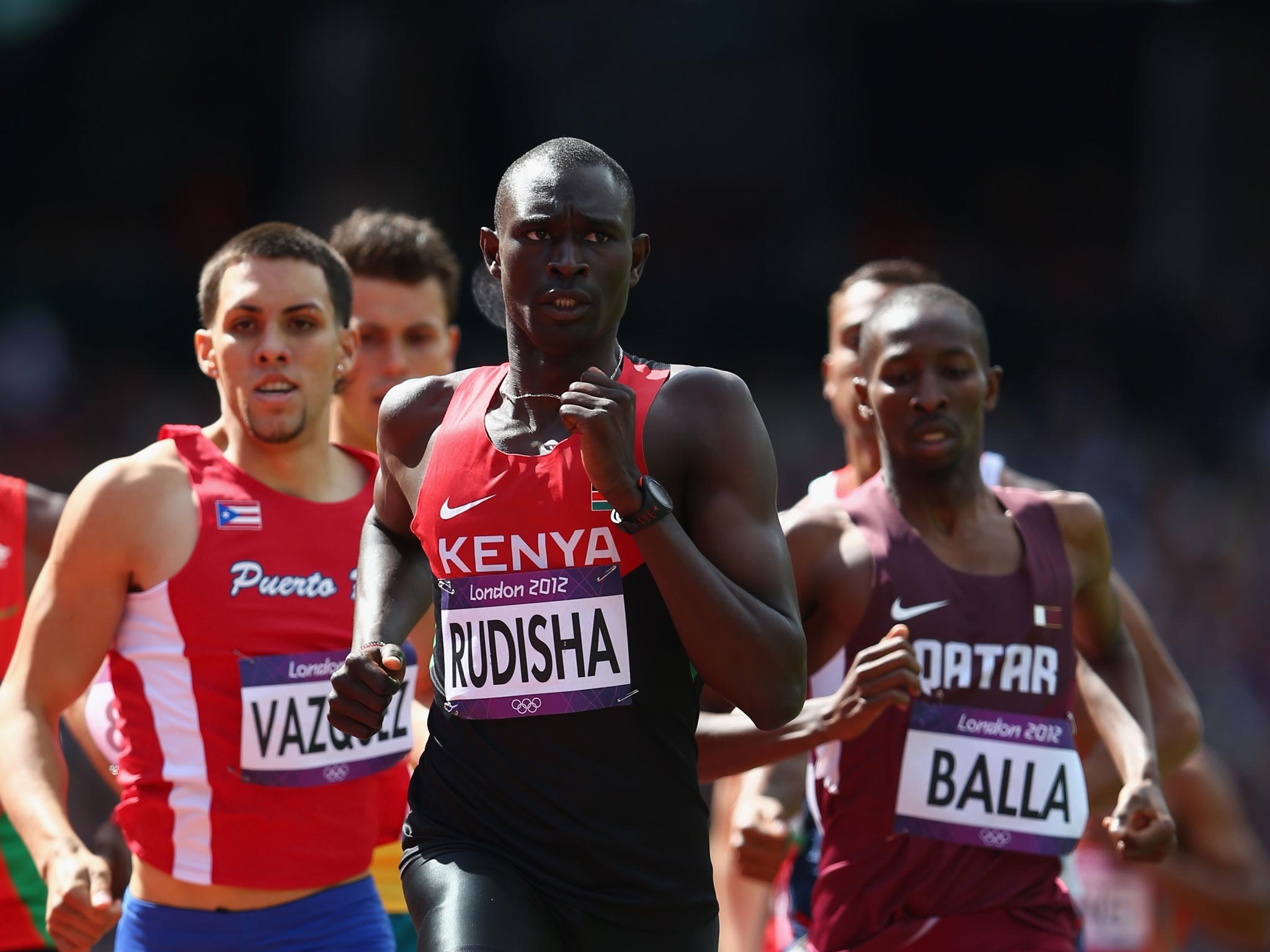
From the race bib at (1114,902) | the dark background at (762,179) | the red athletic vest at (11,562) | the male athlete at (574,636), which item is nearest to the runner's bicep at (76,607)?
the red athletic vest at (11,562)

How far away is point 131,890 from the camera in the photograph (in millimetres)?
4164

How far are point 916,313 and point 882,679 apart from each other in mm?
1212

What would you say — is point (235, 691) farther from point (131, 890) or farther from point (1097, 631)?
point (1097, 631)

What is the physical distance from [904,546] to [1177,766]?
1404 mm

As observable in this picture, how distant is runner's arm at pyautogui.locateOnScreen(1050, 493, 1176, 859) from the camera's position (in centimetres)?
432

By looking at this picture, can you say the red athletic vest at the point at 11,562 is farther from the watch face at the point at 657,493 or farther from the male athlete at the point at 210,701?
the watch face at the point at 657,493

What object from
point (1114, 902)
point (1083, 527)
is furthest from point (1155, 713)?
point (1114, 902)

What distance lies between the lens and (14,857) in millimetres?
4613

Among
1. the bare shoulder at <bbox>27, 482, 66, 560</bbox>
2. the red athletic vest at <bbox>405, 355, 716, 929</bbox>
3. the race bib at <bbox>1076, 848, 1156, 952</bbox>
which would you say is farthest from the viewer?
the race bib at <bbox>1076, 848, 1156, 952</bbox>

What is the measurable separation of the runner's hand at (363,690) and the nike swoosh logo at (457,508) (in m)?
0.31

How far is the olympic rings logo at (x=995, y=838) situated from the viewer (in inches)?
162

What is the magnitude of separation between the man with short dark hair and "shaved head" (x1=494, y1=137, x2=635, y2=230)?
7.58ft

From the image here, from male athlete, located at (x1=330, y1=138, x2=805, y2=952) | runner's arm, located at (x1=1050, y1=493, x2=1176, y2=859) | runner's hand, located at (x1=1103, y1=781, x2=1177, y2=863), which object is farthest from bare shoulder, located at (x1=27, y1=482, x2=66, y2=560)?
runner's hand, located at (x1=1103, y1=781, x2=1177, y2=863)

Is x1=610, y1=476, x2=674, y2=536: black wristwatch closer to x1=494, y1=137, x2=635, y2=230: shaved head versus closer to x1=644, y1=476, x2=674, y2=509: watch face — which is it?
x1=644, y1=476, x2=674, y2=509: watch face
